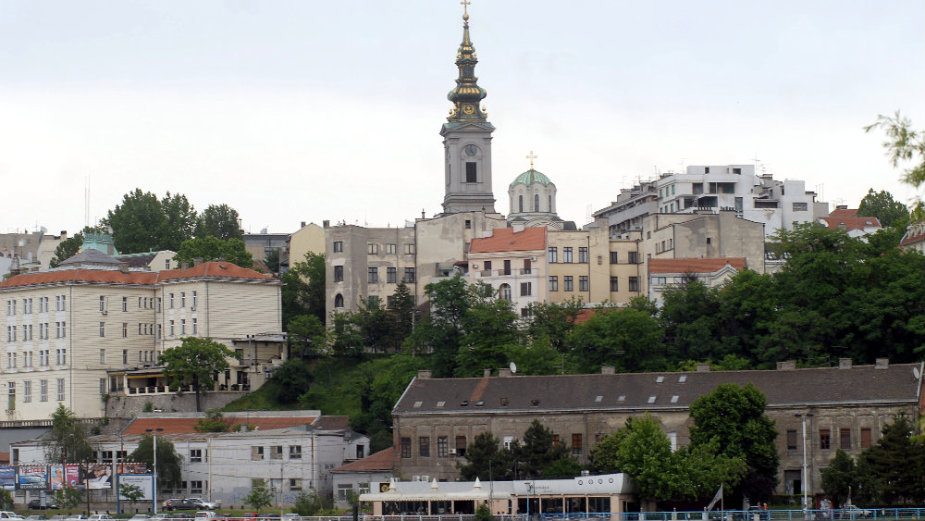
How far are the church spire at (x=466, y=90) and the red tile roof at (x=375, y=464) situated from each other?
60507 millimetres

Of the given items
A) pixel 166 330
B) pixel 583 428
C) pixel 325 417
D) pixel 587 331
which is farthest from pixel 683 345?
pixel 166 330

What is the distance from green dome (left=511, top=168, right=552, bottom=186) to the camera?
15711 cm

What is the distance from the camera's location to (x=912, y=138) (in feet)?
91.9

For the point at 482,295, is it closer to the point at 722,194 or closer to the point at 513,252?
the point at 513,252

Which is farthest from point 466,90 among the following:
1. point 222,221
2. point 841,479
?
point 841,479

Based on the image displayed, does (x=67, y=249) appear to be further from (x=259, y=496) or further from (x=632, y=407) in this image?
(x=632, y=407)

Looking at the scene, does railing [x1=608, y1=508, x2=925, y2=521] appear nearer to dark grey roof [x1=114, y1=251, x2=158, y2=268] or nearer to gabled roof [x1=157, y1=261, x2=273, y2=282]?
gabled roof [x1=157, y1=261, x2=273, y2=282]

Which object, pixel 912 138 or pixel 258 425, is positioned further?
pixel 258 425

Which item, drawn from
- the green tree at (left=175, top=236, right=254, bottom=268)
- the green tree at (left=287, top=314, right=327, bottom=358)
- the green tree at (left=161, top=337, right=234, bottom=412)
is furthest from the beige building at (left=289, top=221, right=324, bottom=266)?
the green tree at (left=161, top=337, right=234, bottom=412)

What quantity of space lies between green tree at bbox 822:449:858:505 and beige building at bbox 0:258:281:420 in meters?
54.6

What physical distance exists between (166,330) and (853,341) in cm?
5095

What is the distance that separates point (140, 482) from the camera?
337ft

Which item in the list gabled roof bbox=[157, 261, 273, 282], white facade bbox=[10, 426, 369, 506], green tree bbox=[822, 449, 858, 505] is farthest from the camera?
gabled roof bbox=[157, 261, 273, 282]

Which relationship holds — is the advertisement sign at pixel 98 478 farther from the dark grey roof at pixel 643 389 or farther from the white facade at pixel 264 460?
the dark grey roof at pixel 643 389
